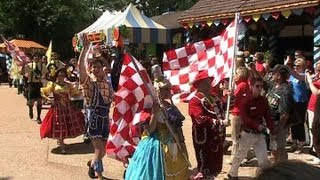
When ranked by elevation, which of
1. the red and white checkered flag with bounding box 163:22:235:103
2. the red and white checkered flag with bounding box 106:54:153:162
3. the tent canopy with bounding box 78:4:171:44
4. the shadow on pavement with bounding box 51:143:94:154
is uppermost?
the tent canopy with bounding box 78:4:171:44

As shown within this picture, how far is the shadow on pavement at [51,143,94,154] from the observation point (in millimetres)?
8391

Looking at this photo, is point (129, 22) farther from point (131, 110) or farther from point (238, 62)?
point (131, 110)

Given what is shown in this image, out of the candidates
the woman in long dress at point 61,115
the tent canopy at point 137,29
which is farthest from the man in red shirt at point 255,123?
the tent canopy at point 137,29

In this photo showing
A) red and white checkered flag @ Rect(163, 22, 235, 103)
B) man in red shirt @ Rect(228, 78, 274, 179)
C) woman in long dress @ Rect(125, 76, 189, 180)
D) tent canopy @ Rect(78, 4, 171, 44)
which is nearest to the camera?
woman in long dress @ Rect(125, 76, 189, 180)

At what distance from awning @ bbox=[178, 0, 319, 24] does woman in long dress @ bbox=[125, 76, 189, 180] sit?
21.5 feet

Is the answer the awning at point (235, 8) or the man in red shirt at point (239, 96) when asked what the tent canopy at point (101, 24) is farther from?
the man in red shirt at point (239, 96)

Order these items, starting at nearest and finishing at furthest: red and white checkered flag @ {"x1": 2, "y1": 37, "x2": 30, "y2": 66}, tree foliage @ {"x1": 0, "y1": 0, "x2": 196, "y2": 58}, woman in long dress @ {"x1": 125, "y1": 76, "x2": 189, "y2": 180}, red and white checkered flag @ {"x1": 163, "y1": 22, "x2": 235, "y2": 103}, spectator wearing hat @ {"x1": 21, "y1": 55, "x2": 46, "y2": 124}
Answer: woman in long dress @ {"x1": 125, "y1": 76, "x2": 189, "y2": 180}, red and white checkered flag @ {"x1": 163, "y1": 22, "x2": 235, "y2": 103}, spectator wearing hat @ {"x1": 21, "y1": 55, "x2": 46, "y2": 124}, red and white checkered flag @ {"x1": 2, "y1": 37, "x2": 30, "y2": 66}, tree foliage @ {"x1": 0, "y1": 0, "x2": 196, "y2": 58}

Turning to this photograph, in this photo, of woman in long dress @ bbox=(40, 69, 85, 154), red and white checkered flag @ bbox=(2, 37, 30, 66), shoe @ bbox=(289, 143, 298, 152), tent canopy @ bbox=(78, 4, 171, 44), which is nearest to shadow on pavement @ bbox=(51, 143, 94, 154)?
woman in long dress @ bbox=(40, 69, 85, 154)

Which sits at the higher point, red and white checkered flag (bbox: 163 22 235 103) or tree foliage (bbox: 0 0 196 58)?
tree foliage (bbox: 0 0 196 58)

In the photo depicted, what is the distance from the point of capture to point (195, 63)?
6.05 metres

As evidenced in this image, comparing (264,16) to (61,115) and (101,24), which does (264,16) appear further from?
(101,24)

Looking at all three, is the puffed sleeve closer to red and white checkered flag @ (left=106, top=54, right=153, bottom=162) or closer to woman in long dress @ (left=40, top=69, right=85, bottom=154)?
woman in long dress @ (left=40, top=69, right=85, bottom=154)

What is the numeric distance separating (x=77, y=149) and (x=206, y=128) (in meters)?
3.66

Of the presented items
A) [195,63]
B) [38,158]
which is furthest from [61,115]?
[195,63]
